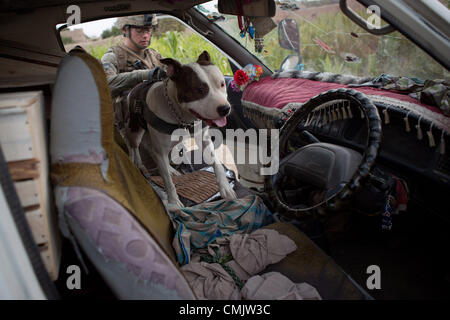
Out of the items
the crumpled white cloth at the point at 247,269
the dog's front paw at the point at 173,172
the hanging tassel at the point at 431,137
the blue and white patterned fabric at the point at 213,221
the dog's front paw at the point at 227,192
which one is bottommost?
the dog's front paw at the point at 173,172

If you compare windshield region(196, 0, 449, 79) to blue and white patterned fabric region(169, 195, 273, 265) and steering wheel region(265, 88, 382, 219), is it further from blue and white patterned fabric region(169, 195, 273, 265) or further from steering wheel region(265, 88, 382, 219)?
blue and white patterned fabric region(169, 195, 273, 265)

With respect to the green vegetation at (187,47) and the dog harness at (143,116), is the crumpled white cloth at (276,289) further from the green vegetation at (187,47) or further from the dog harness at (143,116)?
the green vegetation at (187,47)

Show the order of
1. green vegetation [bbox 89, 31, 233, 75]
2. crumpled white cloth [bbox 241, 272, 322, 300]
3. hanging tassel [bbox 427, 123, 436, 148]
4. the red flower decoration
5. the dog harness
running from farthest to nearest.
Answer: green vegetation [bbox 89, 31, 233, 75], the red flower decoration, the dog harness, hanging tassel [bbox 427, 123, 436, 148], crumpled white cloth [bbox 241, 272, 322, 300]

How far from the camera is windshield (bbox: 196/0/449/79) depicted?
1.56 metres

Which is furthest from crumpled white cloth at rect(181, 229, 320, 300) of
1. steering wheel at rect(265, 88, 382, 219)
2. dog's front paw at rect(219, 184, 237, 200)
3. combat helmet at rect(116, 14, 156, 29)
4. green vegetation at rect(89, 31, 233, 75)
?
combat helmet at rect(116, 14, 156, 29)

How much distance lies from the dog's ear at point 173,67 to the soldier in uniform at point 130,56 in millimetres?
667

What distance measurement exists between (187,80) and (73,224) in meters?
1.30

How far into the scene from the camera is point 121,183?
3.62ft

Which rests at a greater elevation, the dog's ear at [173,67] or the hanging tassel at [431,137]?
the dog's ear at [173,67]

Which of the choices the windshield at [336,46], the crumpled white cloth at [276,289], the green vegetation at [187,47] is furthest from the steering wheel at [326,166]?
the green vegetation at [187,47]

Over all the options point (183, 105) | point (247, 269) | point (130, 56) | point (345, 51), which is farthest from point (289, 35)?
point (247, 269)

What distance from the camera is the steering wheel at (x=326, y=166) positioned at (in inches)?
48.2

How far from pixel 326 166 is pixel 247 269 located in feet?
1.98
